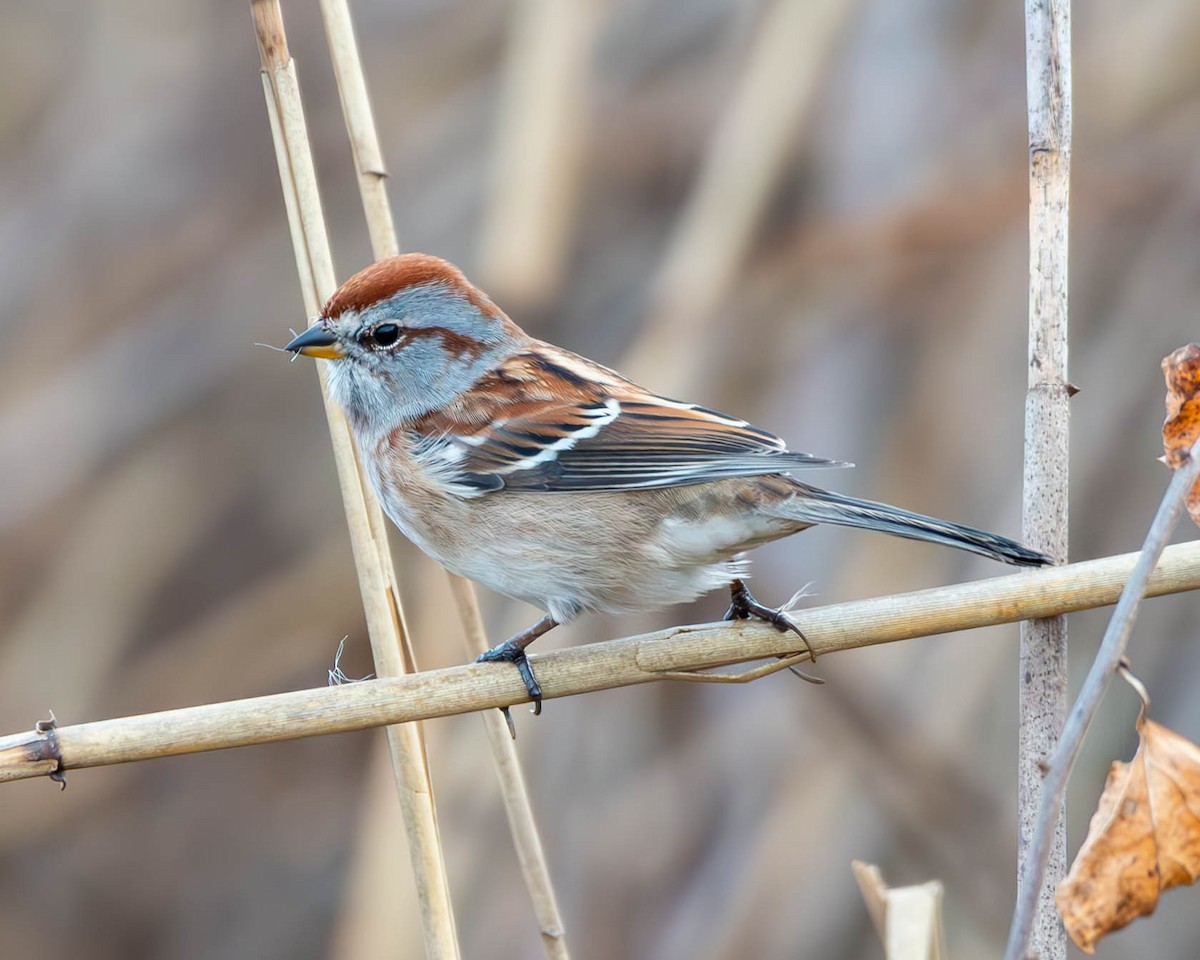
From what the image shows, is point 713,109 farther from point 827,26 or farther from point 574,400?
point 574,400

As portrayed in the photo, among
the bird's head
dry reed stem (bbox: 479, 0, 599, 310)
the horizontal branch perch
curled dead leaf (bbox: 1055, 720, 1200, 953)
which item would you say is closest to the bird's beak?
the bird's head

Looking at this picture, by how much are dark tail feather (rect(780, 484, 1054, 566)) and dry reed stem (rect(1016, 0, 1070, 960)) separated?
7 centimetres

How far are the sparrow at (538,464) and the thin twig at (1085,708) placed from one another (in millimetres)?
580

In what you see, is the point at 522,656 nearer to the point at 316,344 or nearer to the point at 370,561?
the point at 370,561

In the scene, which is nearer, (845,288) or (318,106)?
(845,288)

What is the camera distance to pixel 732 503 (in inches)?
81.9

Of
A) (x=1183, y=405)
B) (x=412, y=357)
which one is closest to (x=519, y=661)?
(x=412, y=357)

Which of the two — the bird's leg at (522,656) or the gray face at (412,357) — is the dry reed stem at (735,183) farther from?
the bird's leg at (522,656)

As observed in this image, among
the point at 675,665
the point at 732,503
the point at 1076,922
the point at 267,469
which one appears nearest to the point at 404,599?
the point at 267,469

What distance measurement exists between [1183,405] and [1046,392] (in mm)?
240

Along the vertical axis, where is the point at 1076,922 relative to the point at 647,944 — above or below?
above

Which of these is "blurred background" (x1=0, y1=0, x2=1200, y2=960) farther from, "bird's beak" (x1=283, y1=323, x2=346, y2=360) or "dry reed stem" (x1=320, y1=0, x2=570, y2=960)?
"dry reed stem" (x1=320, y1=0, x2=570, y2=960)

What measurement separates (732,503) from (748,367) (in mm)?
1283

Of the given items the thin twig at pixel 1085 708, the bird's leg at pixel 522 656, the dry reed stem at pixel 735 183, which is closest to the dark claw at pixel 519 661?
the bird's leg at pixel 522 656
